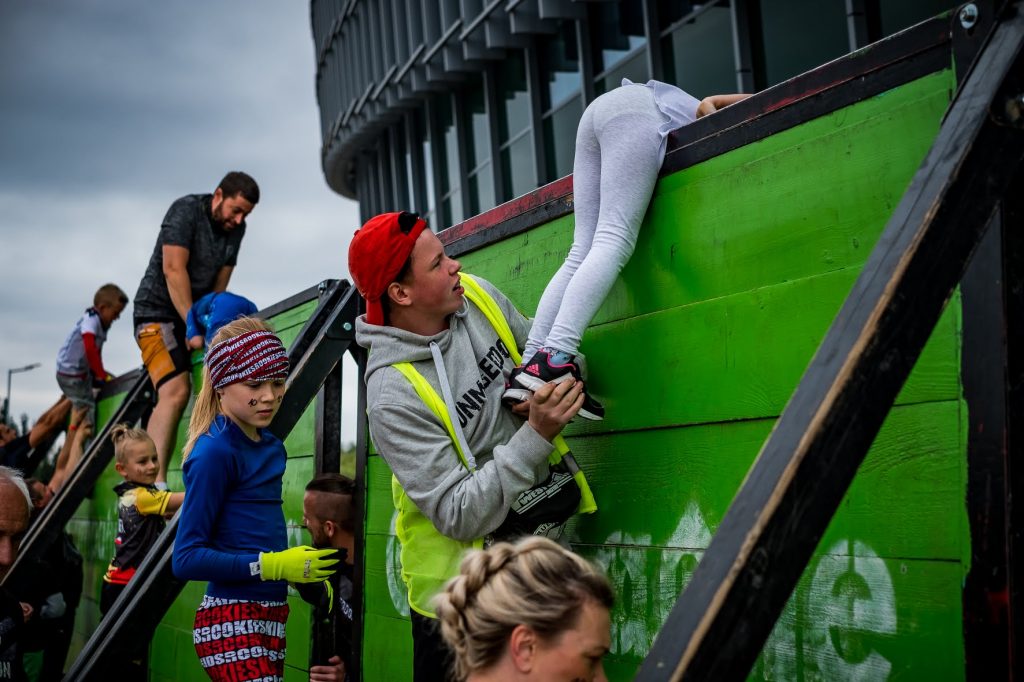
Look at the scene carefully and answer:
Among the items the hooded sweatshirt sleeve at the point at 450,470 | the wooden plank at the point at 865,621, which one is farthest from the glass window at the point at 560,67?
the wooden plank at the point at 865,621

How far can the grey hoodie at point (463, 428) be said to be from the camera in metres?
2.64

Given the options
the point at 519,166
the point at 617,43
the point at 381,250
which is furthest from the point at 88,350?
the point at 519,166

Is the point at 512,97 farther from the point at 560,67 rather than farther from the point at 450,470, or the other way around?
the point at 450,470

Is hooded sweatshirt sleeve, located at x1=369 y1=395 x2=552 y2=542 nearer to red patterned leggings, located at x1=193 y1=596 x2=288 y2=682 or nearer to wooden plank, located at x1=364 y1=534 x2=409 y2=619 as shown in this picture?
red patterned leggings, located at x1=193 y1=596 x2=288 y2=682

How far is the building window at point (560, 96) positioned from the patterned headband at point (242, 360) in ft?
42.6

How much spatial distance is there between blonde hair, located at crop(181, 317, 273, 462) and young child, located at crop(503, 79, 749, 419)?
119 centimetres

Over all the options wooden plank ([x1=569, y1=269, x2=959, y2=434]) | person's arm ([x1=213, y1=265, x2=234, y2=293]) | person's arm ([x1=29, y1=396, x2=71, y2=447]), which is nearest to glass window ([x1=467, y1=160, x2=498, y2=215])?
person's arm ([x1=29, y1=396, x2=71, y2=447])

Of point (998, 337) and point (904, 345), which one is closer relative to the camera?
point (904, 345)

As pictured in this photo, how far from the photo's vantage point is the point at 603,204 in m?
2.88

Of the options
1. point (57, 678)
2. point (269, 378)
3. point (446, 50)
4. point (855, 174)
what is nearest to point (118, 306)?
point (57, 678)

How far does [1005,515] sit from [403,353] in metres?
1.59

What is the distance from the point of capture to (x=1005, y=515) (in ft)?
6.22

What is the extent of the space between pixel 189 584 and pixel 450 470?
3865mm

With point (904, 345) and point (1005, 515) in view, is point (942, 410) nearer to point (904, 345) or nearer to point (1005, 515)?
point (1005, 515)
